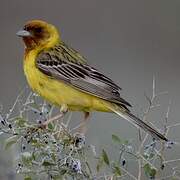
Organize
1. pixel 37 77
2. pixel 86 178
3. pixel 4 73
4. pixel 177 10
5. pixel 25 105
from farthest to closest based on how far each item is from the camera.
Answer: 1. pixel 177 10
2. pixel 4 73
3. pixel 37 77
4. pixel 25 105
5. pixel 86 178

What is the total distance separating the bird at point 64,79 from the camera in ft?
26.8

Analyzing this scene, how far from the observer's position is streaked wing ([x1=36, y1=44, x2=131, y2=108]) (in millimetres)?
8219

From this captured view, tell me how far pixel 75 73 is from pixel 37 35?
1.54ft

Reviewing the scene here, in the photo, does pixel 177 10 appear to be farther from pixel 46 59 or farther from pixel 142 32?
pixel 46 59

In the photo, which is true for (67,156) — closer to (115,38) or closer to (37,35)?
(37,35)

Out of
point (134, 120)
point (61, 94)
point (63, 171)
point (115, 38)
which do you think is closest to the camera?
point (63, 171)

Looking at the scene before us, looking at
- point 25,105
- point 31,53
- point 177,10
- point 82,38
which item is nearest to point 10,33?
point 82,38

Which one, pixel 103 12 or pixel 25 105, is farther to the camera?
pixel 103 12

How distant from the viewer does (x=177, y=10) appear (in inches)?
722

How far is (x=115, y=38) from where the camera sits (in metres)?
17.3

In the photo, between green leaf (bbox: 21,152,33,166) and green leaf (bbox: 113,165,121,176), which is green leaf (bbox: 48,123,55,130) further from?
green leaf (bbox: 113,165,121,176)

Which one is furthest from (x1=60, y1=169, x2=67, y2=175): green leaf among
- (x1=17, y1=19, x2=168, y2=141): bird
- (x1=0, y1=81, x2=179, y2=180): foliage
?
(x1=17, y1=19, x2=168, y2=141): bird

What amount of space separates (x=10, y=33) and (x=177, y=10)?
8.88ft

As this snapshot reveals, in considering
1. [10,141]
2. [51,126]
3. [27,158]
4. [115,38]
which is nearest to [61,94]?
[51,126]
